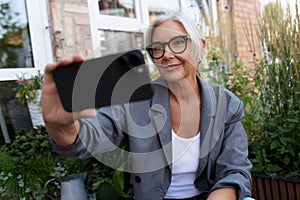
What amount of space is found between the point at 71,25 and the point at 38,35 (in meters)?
0.26

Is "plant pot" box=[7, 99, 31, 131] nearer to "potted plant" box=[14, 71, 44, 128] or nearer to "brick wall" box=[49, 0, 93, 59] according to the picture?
"potted plant" box=[14, 71, 44, 128]

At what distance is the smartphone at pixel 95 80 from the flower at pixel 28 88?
1.51 meters

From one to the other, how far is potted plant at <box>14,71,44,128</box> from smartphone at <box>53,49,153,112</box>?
1509 mm

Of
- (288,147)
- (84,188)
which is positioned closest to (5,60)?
(84,188)

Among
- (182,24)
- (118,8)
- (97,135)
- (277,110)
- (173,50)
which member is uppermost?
(118,8)

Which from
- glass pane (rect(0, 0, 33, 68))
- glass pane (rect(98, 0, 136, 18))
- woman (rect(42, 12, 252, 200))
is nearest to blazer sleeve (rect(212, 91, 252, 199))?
woman (rect(42, 12, 252, 200))

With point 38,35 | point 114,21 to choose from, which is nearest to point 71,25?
point 38,35

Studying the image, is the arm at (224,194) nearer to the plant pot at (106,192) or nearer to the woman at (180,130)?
the woman at (180,130)

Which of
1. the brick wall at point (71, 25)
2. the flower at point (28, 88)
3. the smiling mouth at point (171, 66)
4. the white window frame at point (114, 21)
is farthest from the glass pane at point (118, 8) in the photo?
the smiling mouth at point (171, 66)

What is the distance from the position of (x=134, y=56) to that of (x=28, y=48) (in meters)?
1.95

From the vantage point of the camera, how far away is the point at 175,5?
3.83m

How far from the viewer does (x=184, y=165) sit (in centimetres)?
134

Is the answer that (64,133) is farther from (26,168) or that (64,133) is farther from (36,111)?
(36,111)

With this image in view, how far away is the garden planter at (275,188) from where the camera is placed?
Result: 1.66 m
